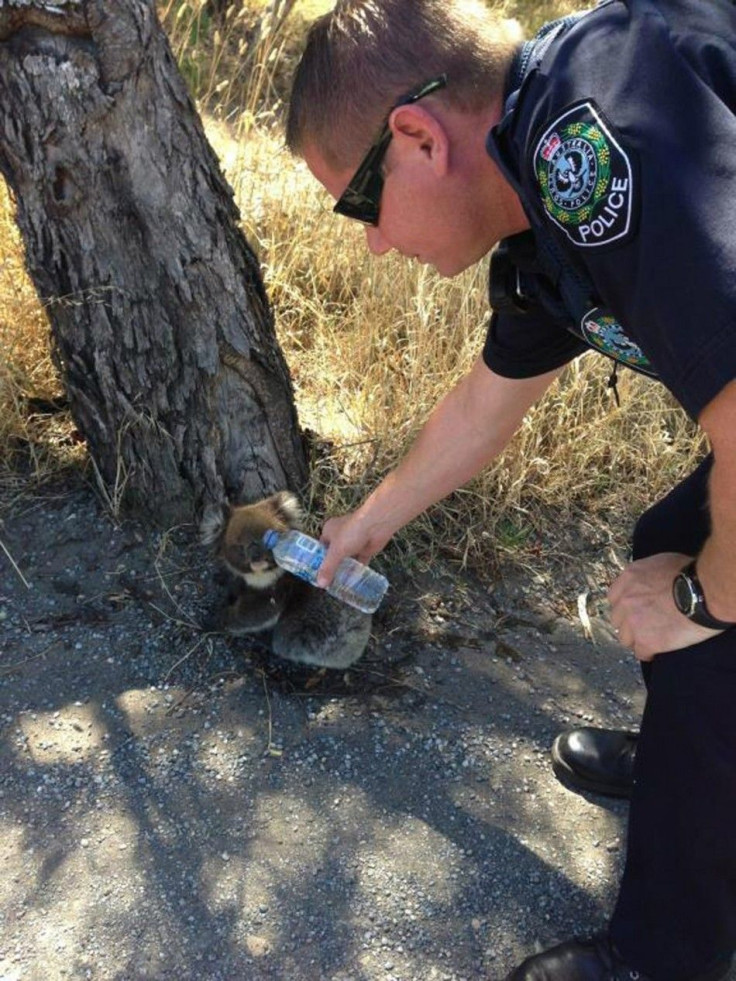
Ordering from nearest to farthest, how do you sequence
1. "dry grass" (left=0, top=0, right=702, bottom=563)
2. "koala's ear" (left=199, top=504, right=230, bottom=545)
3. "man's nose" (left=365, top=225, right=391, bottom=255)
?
"man's nose" (left=365, top=225, right=391, bottom=255) < "koala's ear" (left=199, top=504, right=230, bottom=545) < "dry grass" (left=0, top=0, right=702, bottom=563)

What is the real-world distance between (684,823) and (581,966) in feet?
1.82

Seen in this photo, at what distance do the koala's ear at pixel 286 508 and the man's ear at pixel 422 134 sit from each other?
173cm

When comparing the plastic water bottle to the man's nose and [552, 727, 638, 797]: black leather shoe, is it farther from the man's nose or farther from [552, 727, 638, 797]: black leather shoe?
the man's nose

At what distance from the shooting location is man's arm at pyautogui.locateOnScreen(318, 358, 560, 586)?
2.57m

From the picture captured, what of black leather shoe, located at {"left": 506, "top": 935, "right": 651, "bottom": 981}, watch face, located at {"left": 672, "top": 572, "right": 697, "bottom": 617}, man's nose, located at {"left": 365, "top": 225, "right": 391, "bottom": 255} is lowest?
black leather shoe, located at {"left": 506, "top": 935, "right": 651, "bottom": 981}

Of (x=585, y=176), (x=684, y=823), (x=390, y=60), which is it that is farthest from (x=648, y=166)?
(x=684, y=823)

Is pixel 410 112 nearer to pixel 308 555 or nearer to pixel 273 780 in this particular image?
pixel 308 555

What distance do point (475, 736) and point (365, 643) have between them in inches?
20.8

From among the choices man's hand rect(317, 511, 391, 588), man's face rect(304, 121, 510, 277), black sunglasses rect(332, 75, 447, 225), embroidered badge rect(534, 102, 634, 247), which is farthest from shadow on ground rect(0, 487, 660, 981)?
embroidered badge rect(534, 102, 634, 247)

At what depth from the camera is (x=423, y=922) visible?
8.35ft

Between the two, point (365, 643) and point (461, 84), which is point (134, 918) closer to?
point (365, 643)

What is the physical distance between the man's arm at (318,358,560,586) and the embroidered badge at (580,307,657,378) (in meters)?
0.43

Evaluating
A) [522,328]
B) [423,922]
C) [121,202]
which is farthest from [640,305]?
[121,202]

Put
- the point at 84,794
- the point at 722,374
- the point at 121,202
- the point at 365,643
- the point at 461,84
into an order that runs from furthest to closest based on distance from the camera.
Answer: the point at 365,643, the point at 121,202, the point at 84,794, the point at 461,84, the point at 722,374
